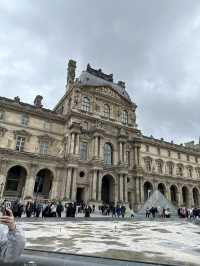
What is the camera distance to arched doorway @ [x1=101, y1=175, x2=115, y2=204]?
122 ft

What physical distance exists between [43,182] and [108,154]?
12186mm

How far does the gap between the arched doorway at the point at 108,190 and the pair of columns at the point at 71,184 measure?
24.2 feet

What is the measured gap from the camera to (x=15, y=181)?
109 ft

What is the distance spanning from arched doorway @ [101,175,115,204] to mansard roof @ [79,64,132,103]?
726 inches

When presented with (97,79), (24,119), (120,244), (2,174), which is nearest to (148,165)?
(97,79)

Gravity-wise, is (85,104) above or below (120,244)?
above

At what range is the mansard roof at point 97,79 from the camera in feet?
147

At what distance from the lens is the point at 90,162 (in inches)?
1410

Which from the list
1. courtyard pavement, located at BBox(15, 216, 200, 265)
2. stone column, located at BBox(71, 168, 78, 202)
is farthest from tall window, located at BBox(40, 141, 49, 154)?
courtyard pavement, located at BBox(15, 216, 200, 265)

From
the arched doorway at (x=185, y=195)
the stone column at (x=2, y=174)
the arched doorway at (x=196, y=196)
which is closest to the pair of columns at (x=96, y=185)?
the stone column at (x=2, y=174)

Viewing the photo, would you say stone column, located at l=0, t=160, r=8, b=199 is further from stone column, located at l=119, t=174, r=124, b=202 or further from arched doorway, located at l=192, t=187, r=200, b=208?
arched doorway, located at l=192, t=187, r=200, b=208

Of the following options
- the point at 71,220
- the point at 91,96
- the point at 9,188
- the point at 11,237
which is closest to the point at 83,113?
the point at 91,96

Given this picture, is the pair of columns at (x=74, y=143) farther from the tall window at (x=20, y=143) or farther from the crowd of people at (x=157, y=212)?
the crowd of people at (x=157, y=212)

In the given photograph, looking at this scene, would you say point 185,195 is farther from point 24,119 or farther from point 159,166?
point 24,119
